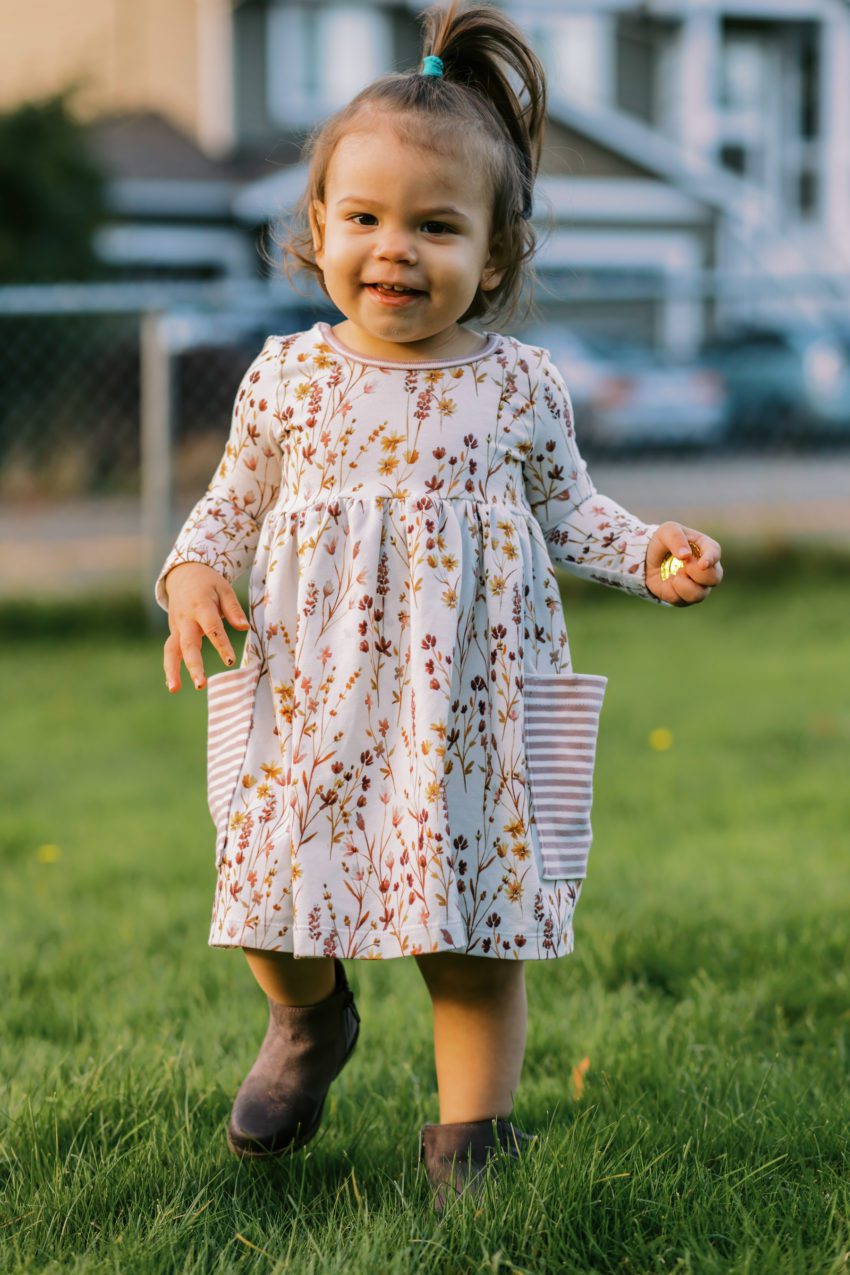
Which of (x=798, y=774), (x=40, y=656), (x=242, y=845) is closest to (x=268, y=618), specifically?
(x=242, y=845)

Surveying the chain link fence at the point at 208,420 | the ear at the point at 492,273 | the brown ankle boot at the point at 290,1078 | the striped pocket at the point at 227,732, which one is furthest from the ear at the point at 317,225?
the chain link fence at the point at 208,420

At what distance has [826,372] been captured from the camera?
48.5 feet

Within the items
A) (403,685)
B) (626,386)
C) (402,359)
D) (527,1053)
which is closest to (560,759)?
(403,685)

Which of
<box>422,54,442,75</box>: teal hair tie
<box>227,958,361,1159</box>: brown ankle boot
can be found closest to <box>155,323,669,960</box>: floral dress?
<box>227,958,361,1159</box>: brown ankle boot

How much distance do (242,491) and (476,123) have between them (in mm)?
617

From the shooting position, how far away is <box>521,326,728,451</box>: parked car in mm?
12594

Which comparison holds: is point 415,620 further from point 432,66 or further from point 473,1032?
point 432,66

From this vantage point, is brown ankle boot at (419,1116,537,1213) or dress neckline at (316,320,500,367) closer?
brown ankle boot at (419,1116,537,1213)

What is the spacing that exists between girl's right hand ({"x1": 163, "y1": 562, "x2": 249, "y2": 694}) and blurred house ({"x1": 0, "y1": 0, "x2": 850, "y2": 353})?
1854 centimetres

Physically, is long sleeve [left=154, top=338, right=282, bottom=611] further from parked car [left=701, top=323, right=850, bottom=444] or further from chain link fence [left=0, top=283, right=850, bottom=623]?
parked car [left=701, top=323, right=850, bottom=444]

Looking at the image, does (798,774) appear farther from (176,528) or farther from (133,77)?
(133,77)

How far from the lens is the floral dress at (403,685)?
2.10 m

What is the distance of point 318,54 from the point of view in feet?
79.4

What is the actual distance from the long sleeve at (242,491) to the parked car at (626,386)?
9.51 metres
